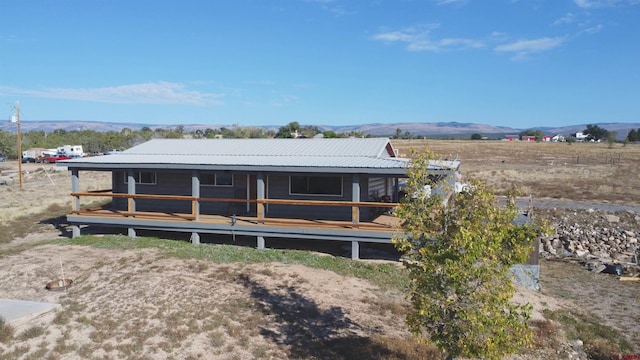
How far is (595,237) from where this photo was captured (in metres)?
20.6

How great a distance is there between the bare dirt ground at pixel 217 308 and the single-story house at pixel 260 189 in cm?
198

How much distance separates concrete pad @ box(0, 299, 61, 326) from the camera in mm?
9859

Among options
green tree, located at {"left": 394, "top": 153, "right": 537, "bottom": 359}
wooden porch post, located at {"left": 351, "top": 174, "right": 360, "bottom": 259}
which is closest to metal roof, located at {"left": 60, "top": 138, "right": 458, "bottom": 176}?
wooden porch post, located at {"left": 351, "top": 174, "right": 360, "bottom": 259}

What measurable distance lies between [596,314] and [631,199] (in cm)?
2363

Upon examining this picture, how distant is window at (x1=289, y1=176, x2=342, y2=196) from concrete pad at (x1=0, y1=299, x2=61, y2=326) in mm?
8299

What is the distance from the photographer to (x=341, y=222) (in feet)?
50.9

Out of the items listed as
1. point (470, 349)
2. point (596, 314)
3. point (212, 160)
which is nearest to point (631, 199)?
point (596, 314)

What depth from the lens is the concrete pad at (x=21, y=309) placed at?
9.86 metres

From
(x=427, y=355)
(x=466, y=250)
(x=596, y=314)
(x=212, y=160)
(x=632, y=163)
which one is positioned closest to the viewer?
(x=466, y=250)

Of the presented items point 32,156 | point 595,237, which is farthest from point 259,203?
point 32,156

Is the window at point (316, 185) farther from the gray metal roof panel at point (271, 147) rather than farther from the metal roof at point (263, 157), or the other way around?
the gray metal roof panel at point (271, 147)

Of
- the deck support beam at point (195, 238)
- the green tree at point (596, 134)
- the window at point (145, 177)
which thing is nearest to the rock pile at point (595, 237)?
the deck support beam at point (195, 238)

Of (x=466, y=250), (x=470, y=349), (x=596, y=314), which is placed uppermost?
(x=466, y=250)

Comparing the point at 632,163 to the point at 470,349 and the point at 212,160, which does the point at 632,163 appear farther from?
the point at 470,349
